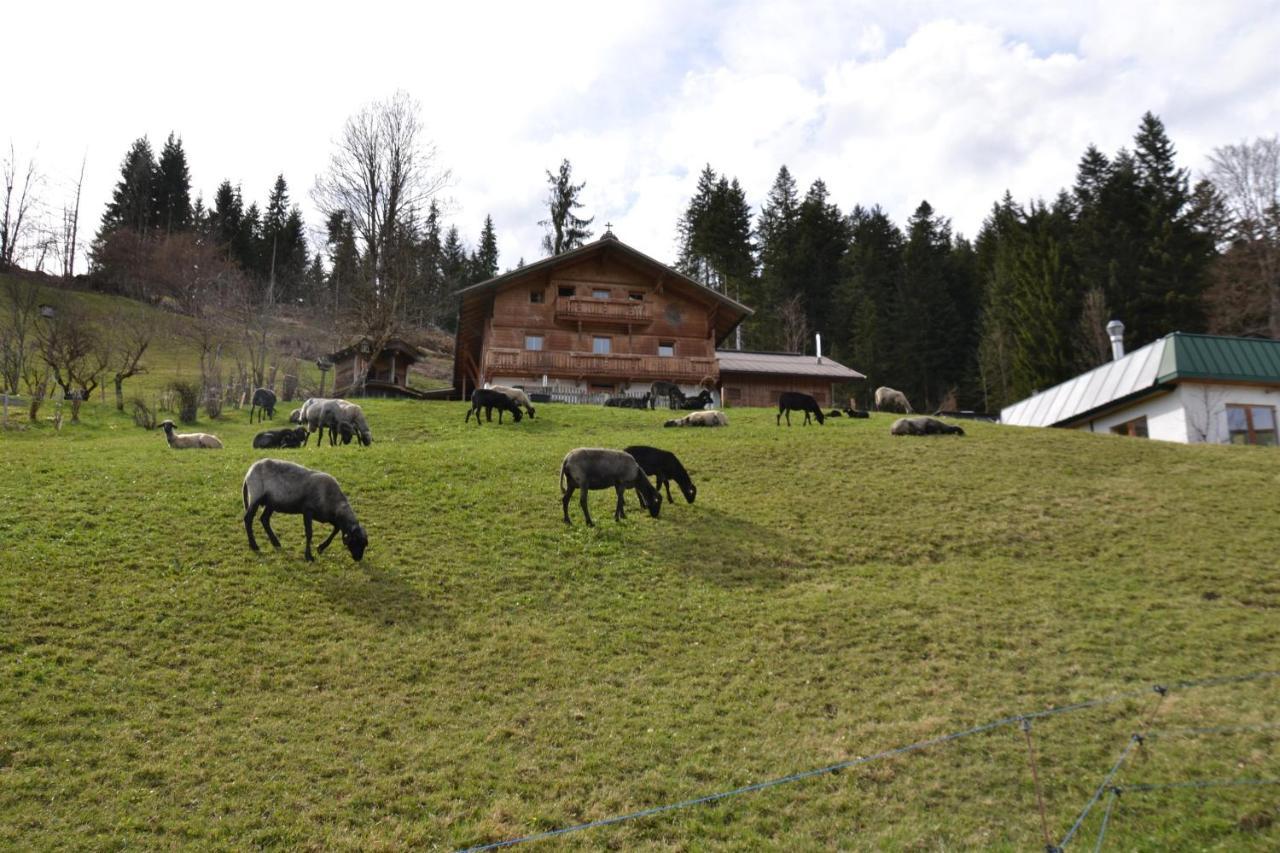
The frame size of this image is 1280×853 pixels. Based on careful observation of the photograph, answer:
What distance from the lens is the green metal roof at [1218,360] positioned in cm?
3225

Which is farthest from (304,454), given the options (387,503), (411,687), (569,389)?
(569,389)

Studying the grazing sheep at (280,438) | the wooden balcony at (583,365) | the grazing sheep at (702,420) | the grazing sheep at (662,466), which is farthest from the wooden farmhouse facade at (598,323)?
the grazing sheep at (662,466)

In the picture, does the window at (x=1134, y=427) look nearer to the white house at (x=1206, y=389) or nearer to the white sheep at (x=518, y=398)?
the white house at (x=1206, y=389)

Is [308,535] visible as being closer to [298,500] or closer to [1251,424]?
[298,500]

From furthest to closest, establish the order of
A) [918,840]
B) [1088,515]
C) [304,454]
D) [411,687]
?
[304,454] < [1088,515] < [411,687] < [918,840]

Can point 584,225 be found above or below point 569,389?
above

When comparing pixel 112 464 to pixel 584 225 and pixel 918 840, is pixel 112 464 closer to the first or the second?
pixel 918 840

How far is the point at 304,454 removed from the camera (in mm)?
24047

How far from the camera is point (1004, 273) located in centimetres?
6706

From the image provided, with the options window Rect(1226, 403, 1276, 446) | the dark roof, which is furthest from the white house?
the dark roof

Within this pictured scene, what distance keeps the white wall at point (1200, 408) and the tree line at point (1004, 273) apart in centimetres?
1867

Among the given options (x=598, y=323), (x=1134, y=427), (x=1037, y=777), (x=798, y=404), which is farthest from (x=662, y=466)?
(x=598, y=323)

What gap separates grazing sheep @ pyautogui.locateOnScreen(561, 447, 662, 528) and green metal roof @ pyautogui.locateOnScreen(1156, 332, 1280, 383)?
80.1 feet

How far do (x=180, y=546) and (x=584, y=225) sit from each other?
2431 inches
